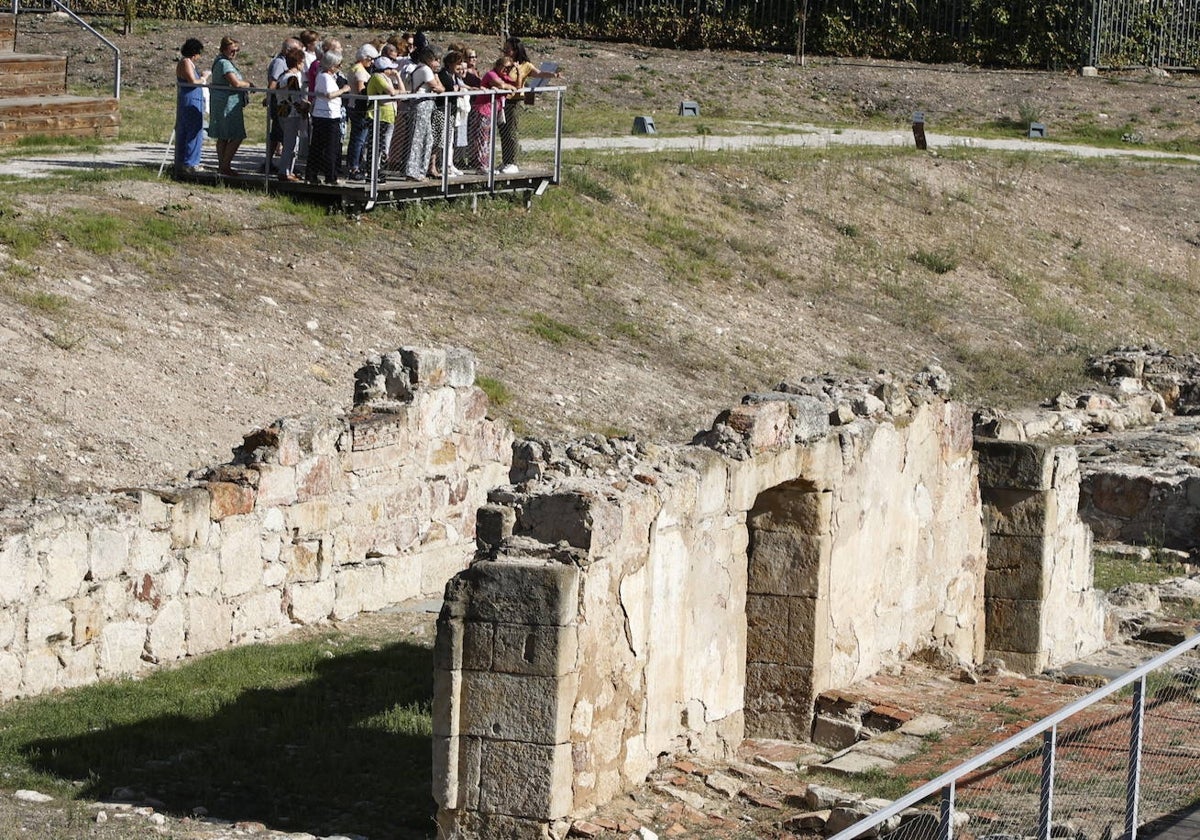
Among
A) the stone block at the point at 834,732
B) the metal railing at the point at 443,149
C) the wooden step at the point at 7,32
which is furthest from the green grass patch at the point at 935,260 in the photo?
the stone block at the point at 834,732

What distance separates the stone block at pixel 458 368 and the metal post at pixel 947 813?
817cm

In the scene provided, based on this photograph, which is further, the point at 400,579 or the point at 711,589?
the point at 400,579

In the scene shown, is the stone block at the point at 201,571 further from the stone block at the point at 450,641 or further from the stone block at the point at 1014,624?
the stone block at the point at 1014,624

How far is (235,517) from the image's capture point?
1267 cm

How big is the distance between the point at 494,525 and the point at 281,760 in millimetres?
1966

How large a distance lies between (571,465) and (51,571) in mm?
3125

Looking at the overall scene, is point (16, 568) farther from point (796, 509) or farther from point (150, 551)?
point (796, 509)

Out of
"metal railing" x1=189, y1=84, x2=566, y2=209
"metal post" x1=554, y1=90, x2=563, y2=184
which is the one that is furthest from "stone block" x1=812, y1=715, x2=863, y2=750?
"metal post" x1=554, y1=90, x2=563, y2=184

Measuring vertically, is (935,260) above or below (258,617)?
above

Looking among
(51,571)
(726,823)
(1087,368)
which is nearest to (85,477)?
(51,571)

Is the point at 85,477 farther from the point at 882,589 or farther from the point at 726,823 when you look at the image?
the point at 726,823

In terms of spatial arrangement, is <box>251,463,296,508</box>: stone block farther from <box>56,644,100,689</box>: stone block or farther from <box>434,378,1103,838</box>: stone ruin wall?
<box>434,378,1103,838</box>: stone ruin wall

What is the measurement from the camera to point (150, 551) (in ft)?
39.0

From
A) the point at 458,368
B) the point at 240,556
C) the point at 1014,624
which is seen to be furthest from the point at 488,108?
the point at 240,556
